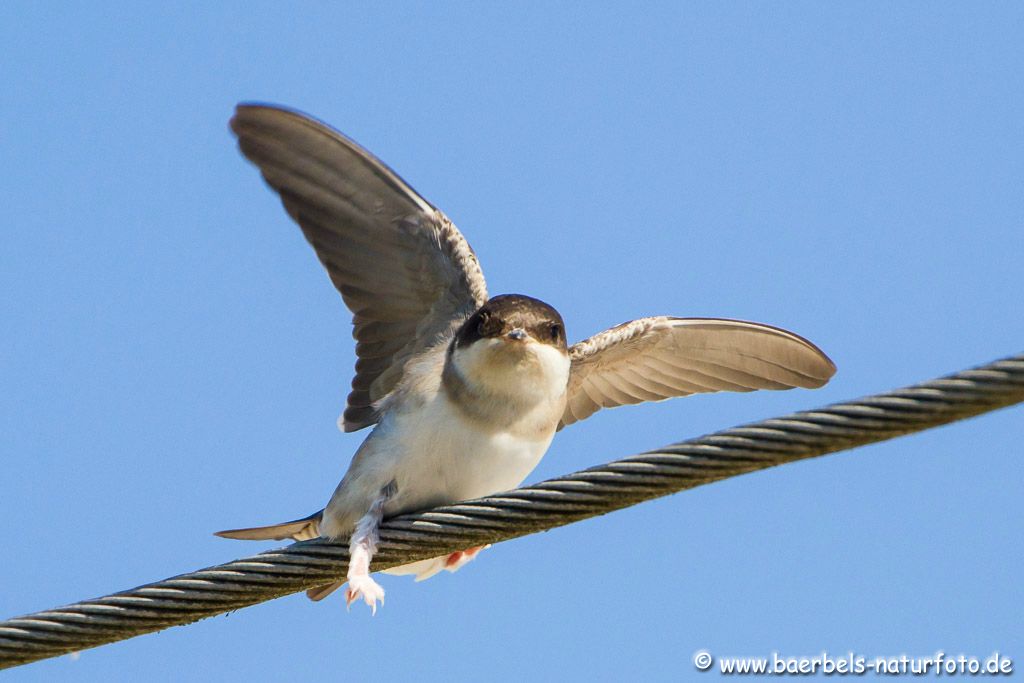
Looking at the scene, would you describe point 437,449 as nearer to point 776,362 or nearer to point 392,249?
point 392,249

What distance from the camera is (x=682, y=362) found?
7.38 m

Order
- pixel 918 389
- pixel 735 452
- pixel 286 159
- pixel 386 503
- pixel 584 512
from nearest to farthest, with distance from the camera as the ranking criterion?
1. pixel 918 389
2. pixel 735 452
3. pixel 584 512
4. pixel 386 503
5. pixel 286 159

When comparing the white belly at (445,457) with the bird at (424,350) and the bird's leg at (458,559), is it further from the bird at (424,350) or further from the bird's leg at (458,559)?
the bird's leg at (458,559)

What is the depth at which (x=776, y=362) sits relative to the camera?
721cm

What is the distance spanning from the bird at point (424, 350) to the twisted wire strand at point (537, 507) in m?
0.54

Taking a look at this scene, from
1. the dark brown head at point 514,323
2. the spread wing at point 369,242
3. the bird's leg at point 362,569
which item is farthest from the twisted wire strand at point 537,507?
the spread wing at point 369,242

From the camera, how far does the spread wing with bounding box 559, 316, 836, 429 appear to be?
7090 millimetres

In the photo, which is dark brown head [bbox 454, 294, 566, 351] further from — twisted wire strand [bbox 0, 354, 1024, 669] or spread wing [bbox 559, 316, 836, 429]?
twisted wire strand [bbox 0, 354, 1024, 669]

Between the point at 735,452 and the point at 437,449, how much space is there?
2.10 m

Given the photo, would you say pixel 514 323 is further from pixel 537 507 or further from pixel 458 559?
pixel 537 507

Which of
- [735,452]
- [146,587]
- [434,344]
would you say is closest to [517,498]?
[735,452]

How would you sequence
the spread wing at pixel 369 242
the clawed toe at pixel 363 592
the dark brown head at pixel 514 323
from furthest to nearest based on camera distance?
the spread wing at pixel 369 242, the dark brown head at pixel 514 323, the clawed toe at pixel 363 592

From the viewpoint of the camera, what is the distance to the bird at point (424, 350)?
5.71 metres

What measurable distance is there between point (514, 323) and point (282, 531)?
1.69m
